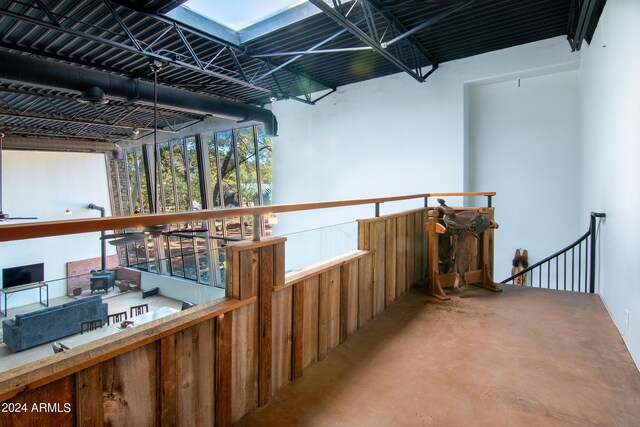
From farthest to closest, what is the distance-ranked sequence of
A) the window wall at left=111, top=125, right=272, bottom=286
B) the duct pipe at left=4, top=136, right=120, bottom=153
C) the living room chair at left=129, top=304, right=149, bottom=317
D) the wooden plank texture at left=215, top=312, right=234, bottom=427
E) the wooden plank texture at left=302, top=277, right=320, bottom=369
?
the duct pipe at left=4, top=136, right=120, bottom=153 < the window wall at left=111, top=125, right=272, bottom=286 < the living room chair at left=129, top=304, right=149, bottom=317 < the wooden plank texture at left=302, top=277, right=320, bottom=369 < the wooden plank texture at left=215, top=312, right=234, bottom=427

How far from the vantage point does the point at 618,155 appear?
3.10m

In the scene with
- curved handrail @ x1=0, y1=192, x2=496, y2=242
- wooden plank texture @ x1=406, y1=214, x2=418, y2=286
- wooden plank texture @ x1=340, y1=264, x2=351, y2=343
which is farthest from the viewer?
wooden plank texture @ x1=406, y1=214, x2=418, y2=286

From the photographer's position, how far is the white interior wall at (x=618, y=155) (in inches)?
100

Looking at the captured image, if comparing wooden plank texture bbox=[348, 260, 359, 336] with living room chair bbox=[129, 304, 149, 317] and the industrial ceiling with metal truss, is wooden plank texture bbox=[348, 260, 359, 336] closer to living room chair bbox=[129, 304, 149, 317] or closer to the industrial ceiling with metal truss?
A: the industrial ceiling with metal truss

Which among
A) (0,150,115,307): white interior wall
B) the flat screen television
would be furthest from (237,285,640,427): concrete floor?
the flat screen television

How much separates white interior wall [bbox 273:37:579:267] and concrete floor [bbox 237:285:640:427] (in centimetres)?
352

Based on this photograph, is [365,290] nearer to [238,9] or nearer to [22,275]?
[238,9]

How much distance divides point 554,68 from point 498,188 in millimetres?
2140

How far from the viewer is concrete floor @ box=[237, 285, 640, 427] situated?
188cm

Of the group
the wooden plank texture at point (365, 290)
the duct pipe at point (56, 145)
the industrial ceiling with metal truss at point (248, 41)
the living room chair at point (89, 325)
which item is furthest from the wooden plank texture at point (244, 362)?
the duct pipe at point (56, 145)

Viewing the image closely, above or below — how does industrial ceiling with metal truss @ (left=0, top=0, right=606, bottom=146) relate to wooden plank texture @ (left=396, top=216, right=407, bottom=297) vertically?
above

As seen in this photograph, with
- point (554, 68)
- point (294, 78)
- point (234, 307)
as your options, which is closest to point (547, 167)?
point (554, 68)

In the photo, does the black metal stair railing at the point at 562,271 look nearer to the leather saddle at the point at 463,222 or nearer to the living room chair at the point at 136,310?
the leather saddle at the point at 463,222

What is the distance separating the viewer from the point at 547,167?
5.89m
